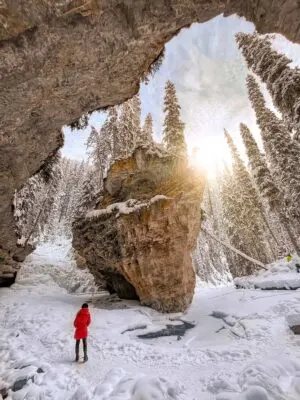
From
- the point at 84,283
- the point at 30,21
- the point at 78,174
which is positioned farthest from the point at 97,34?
the point at 78,174

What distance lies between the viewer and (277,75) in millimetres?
17250

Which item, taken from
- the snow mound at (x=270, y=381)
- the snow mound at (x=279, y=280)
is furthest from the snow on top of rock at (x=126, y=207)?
the snow mound at (x=270, y=381)

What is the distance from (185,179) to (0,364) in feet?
41.6

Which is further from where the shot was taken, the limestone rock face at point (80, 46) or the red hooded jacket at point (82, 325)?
the red hooded jacket at point (82, 325)

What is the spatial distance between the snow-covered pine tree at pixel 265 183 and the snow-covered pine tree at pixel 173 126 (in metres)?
10.4

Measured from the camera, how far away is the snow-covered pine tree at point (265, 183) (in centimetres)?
2877

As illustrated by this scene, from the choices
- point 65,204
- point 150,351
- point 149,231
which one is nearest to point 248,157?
point 149,231

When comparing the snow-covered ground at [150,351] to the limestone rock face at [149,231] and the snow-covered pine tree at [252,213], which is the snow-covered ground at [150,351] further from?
the snow-covered pine tree at [252,213]

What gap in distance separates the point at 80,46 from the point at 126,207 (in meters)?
9.86

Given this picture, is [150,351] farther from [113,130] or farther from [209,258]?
[209,258]

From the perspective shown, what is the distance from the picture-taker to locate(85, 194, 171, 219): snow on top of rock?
49.8ft

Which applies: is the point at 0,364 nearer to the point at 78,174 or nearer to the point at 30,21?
the point at 30,21

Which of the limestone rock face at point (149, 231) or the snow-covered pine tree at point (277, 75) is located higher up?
the snow-covered pine tree at point (277, 75)

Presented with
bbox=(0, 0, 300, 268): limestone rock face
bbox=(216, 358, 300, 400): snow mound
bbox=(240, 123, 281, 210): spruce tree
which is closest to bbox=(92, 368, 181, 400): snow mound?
bbox=(216, 358, 300, 400): snow mound
